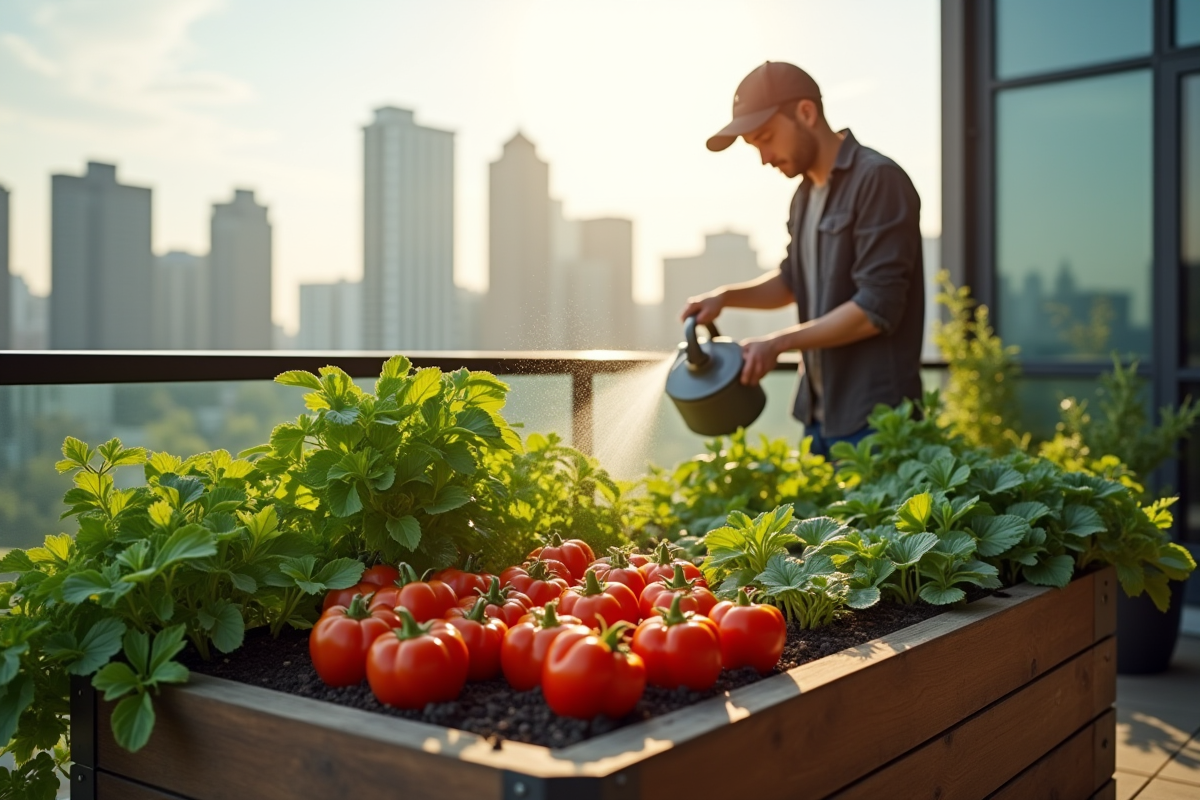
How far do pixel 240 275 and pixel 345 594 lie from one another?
26646 mm

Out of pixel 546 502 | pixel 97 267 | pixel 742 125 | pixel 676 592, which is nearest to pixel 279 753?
pixel 676 592

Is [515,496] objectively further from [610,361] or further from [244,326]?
[244,326]

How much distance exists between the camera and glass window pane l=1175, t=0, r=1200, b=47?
4.93 m

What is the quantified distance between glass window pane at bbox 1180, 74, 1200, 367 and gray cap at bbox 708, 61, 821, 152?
298cm

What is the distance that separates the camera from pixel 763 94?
287 cm

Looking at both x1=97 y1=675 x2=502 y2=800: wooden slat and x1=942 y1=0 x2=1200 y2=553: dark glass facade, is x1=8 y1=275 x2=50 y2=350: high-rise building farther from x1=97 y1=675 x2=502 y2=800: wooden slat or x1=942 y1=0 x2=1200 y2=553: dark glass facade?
x1=97 y1=675 x2=502 y2=800: wooden slat

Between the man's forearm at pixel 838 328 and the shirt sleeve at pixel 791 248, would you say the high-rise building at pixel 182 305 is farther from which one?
the man's forearm at pixel 838 328

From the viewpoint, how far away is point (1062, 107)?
5449 mm

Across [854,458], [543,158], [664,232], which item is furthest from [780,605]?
[543,158]

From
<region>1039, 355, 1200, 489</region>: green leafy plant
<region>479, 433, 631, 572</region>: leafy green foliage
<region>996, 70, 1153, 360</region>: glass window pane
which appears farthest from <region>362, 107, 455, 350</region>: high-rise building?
<region>479, 433, 631, 572</region>: leafy green foliage

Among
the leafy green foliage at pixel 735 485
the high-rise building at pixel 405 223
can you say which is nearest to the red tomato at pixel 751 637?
the leafy green foliage at pixel 735 485

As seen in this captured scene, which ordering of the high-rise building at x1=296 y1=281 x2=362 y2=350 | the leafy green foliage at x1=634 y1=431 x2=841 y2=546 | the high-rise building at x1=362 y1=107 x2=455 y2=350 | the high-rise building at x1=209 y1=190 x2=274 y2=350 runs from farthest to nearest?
the high-rise building at x1=296 y1=281 x2=362 y2=350
the high-rise building at x1=362 y1=107 x2=455 y2=350
the high-rise building at x1=209 y1=190 x2=274 y2=350
the leafy green foliage at x1=634 y1=431 x2=841 y2=546

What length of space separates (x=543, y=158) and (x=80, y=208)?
34.6 feet

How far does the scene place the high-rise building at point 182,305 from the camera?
25.6 m
